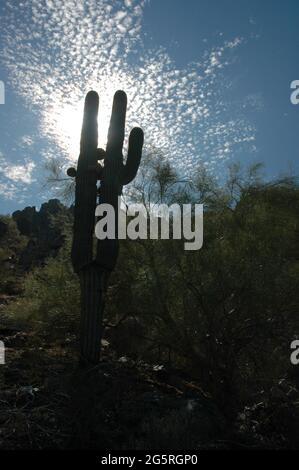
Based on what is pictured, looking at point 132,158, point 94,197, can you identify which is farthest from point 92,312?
Answer: point 132,158

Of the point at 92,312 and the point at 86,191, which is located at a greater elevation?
the point at 86,191

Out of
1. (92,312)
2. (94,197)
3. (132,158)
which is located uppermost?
(132,158)

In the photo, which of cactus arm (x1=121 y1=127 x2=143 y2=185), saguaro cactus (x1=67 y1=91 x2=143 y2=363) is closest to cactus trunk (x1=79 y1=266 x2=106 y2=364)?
saguaro cactus (x1=67 y1=91 x2=143 y2=363)

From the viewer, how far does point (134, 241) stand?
30.2ft

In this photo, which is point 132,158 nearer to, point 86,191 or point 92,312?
point 86,191

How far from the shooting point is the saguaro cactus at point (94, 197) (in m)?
7.62

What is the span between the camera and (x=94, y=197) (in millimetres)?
8125

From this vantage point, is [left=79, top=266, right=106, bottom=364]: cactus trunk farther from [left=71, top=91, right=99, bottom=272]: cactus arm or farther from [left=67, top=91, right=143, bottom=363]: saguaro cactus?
[left=71, top=91, right=99, bottom=272]: cactus arm

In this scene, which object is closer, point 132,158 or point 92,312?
point 92,312

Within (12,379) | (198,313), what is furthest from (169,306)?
(12,379)

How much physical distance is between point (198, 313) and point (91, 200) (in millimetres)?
2407

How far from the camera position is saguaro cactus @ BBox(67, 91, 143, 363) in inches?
300

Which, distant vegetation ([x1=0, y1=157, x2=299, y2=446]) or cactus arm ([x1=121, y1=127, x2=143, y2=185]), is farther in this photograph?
cactus arm ([x1=121, y1=127, x2=143, y2=185])
